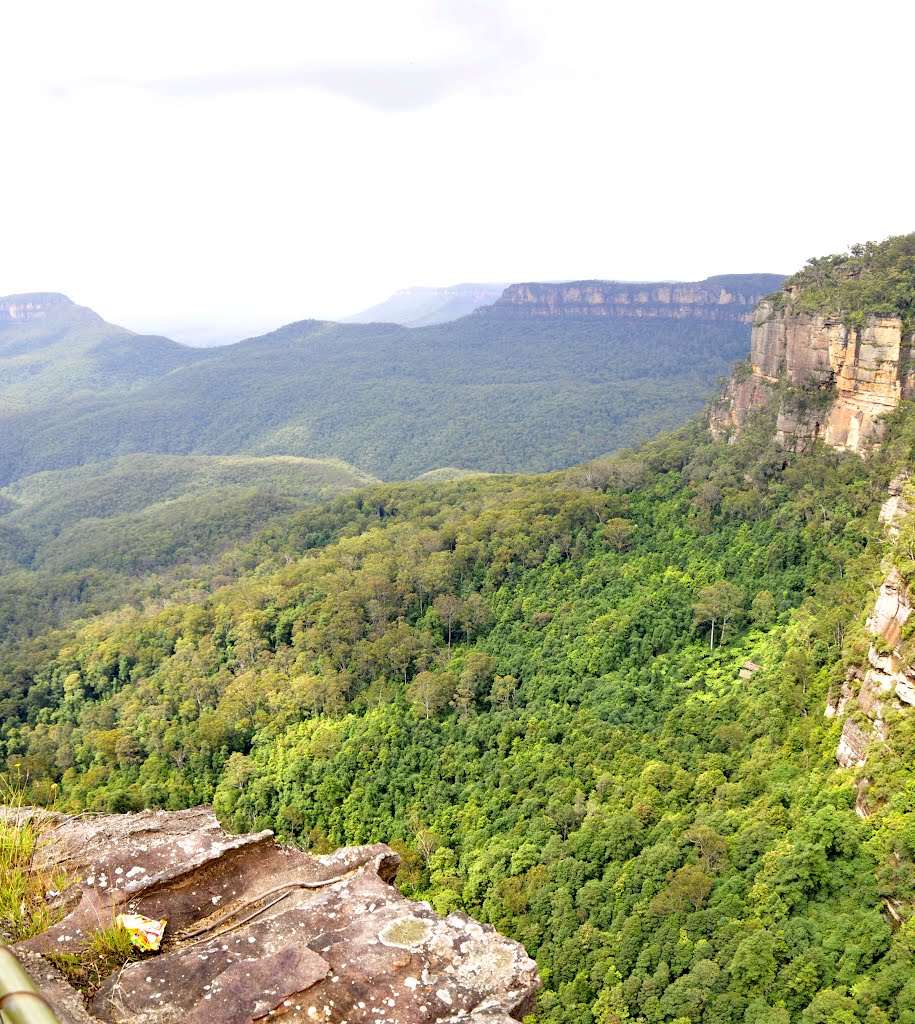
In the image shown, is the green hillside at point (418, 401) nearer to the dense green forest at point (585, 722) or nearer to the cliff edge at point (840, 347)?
the cliff edge at point (840, 347)

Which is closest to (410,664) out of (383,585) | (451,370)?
(383,585)

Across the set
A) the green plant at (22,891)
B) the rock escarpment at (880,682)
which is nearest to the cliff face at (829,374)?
the rock escarpment at (880,682)

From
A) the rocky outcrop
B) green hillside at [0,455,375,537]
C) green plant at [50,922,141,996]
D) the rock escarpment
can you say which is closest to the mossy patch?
the rocky outcrop

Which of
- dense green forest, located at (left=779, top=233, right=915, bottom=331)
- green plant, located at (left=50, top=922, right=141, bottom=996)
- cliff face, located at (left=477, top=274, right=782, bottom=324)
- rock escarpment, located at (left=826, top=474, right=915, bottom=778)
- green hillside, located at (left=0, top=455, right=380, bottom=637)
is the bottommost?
green hillside, located at (left=0, top=455, right=380, bottom=637)

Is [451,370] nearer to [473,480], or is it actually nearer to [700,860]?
[473,480]

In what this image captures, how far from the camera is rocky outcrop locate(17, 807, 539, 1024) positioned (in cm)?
613

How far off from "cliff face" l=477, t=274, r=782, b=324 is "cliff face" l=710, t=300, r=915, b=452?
128 metres

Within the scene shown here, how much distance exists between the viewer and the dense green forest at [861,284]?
35031 millimetres

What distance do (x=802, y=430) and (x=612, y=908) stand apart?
2812 cm

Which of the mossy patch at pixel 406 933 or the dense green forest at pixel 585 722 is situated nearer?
the mossy patch at pixel 406 933

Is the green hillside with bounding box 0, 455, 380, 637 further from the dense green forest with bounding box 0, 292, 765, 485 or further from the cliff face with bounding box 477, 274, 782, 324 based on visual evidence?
the cliff face with bounding box 477, 274, 782, 324

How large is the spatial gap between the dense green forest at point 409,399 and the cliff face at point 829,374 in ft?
242

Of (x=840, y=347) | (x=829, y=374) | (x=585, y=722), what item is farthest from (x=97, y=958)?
(x=829, y=374)

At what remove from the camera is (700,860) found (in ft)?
68.3
